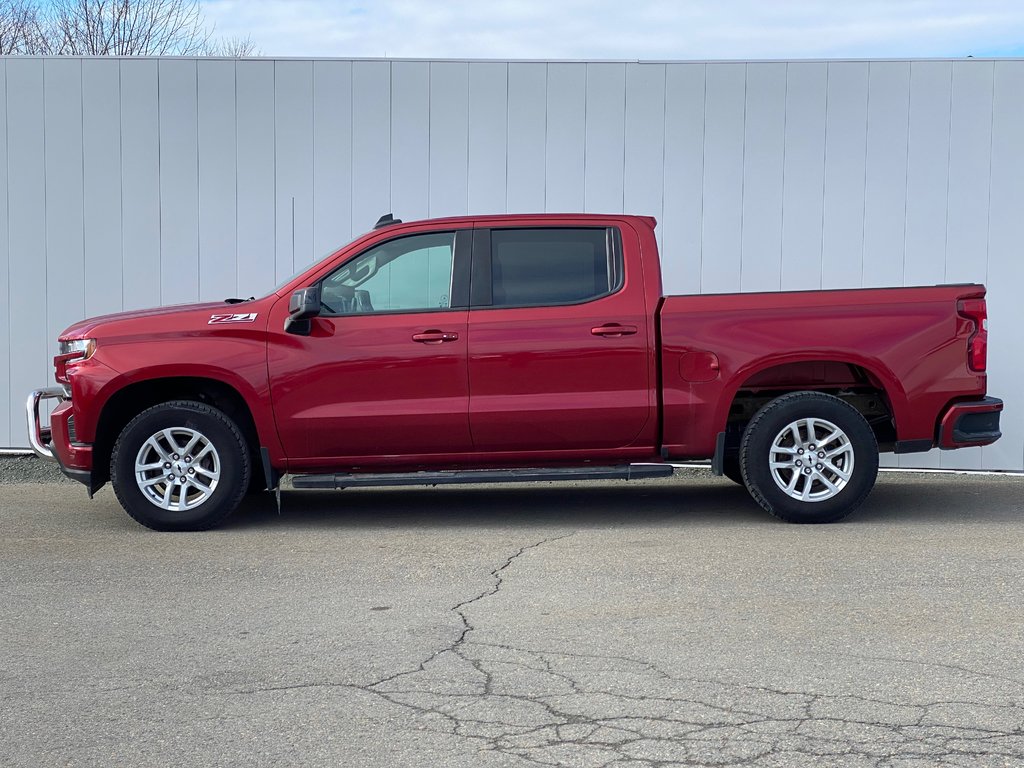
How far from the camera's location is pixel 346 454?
7695mm

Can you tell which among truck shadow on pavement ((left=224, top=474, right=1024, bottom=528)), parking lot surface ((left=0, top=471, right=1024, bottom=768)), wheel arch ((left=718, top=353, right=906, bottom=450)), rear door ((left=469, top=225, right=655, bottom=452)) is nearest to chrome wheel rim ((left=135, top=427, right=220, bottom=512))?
parking lot surface ((left=0, top=471, right=1024, bottom=768))

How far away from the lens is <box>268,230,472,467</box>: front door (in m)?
7.57

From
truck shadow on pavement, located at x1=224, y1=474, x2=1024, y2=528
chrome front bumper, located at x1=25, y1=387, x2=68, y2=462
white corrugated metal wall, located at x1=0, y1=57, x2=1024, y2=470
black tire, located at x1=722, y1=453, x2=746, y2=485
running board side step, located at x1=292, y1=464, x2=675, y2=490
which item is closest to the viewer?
running board side step, located at x1=292, y1=464, x2=675, y2=490

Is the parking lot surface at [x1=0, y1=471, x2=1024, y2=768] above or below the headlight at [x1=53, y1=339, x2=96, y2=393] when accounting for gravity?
below

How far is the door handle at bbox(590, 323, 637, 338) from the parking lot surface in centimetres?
121

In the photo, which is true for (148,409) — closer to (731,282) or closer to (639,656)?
(639,656)

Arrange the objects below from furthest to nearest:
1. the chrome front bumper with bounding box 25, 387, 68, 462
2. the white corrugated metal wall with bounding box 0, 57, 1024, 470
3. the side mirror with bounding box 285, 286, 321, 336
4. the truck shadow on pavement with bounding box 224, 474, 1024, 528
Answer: the white corrugated metal wall with bounding box 0, 57, 1024, 470, the truck shadow on pavement with bounding box 224, 474, 1024, 528, the chrome front bumper with bounding box 25, 387, 68, 462, the side mirror with bounding box 285, 286, 321, 336

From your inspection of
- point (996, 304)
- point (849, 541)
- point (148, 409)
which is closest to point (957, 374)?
point (849, 541)

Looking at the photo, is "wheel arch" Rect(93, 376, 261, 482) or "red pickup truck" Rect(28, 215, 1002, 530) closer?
"red pickup truck" Rect(28, 215, 1002, 530)

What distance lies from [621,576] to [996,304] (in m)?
5.42

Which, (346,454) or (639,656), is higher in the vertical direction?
(346,454)

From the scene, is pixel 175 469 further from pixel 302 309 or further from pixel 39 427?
pixel 302 309

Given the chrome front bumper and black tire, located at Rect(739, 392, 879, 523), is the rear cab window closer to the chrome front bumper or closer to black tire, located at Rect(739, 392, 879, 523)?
black tire, located at Rect(739, 392, 879, 523)

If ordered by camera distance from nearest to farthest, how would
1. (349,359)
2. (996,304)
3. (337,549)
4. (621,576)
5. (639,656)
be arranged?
1. (639,656)
2. (621,576)
3. (337,549)
4. (349,359)
5. (996,304)
